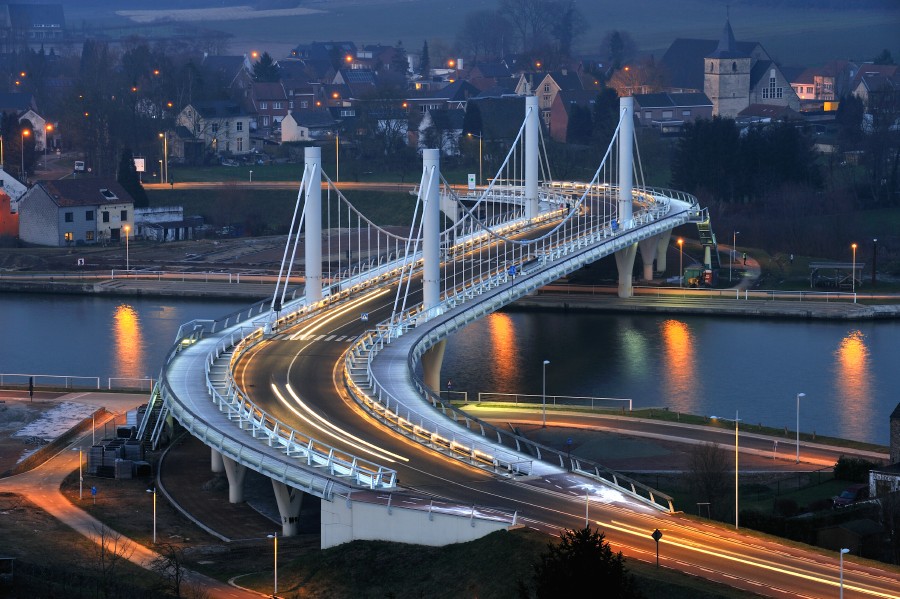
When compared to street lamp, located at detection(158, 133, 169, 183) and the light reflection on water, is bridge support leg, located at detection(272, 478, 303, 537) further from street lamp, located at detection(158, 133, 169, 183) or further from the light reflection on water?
street lamp, located at detection(158, 133, 169, 183)

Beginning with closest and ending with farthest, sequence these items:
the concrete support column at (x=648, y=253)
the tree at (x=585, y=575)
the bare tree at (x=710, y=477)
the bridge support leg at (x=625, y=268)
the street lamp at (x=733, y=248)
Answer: the tree at (x=585, y=575), the bare tree at (x=710, y=477), the bridge support leg at (x=625, y=268), the concrete support column at (x=648, y=253), the street lamp at (x=733, y=248)

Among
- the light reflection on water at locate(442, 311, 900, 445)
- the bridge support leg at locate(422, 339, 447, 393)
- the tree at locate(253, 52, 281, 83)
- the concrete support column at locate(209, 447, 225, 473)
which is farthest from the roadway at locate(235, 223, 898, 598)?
the tree at locate(253, 52, 281, 83)

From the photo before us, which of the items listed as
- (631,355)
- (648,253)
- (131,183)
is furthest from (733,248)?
(131,183)

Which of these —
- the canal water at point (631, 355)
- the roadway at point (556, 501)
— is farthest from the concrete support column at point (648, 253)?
the roadway at point (556, 501)

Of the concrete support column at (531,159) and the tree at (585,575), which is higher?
the concrete support column at (531,159)

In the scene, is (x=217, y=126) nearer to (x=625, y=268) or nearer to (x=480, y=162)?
(x=480, y=162)

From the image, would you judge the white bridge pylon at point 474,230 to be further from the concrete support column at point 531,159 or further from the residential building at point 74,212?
the residential building at point 74,212
